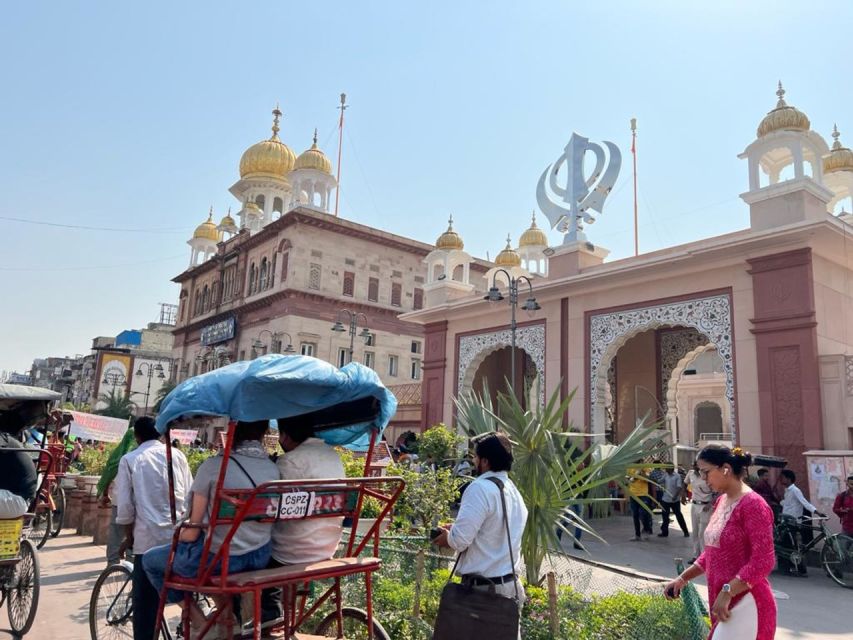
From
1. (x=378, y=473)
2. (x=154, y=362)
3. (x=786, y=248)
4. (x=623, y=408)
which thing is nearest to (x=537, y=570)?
(x=378, y=473)

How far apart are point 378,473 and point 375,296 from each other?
2609 centimetres

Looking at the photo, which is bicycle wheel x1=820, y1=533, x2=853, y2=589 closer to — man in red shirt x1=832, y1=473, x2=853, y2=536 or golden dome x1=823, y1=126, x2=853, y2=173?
man in red shirt x1=832, y1=473, x2=853, y2=536

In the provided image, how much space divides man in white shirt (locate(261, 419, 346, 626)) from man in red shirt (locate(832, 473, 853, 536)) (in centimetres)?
823

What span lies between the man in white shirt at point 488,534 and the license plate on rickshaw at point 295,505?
0.76 m

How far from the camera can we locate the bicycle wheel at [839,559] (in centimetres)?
865

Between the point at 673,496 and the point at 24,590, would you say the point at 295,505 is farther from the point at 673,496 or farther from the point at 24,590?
the point at 673,496

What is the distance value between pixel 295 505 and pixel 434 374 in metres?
17.2

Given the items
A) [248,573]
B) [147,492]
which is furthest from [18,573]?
[248,573]

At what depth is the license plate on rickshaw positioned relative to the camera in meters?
3.34

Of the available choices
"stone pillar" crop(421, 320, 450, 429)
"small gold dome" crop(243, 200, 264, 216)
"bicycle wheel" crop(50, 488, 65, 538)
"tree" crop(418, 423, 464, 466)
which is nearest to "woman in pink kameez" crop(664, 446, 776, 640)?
"bicycle wheel" crop(50, 488, 65, 538)

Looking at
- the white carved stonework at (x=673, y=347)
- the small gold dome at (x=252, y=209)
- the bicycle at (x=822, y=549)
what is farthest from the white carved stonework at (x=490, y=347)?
the small gold dome at (x=252, y=209)

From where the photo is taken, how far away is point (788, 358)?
1196 cm

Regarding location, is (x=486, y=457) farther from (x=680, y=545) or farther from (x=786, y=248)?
(x=786, y=248)

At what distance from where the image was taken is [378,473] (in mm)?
9320
